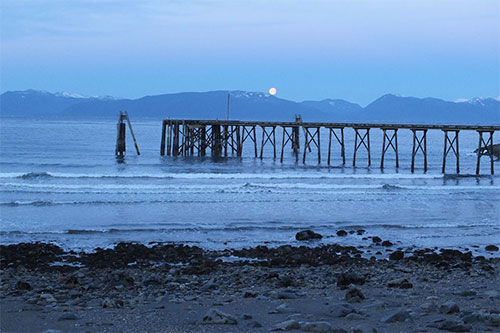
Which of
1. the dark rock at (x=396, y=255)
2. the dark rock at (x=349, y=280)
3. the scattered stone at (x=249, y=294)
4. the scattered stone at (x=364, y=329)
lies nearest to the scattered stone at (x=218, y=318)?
the scattered stone at (x=364, y=329)

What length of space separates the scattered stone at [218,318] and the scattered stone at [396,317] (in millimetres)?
1791

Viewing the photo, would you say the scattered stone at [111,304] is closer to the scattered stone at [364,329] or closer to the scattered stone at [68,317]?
the scattered stone at [68,317]

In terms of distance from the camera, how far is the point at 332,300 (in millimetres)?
9750

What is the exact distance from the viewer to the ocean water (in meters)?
17.3

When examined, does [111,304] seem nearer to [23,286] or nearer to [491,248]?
[23,286]

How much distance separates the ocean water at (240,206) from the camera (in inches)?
680

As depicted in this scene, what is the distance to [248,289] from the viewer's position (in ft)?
35.3

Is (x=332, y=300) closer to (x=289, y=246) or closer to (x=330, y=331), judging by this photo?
(x=330, y=331)

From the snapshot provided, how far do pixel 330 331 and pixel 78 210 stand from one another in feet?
48.6

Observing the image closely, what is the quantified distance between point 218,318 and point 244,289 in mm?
2511

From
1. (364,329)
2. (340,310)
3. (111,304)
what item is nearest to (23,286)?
(111,304)

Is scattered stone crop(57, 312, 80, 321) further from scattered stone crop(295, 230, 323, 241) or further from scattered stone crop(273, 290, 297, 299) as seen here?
scattered stone crop(295, 230, 323, 241)

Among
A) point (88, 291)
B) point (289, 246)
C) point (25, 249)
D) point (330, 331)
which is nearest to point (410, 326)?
point (330, 331)

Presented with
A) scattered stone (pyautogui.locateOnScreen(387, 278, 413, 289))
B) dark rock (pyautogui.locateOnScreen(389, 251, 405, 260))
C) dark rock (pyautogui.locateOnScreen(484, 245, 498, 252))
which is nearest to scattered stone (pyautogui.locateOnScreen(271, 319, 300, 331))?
scattered stone (pyautogui.locateOnScreen(387, 278, 413, 289))
